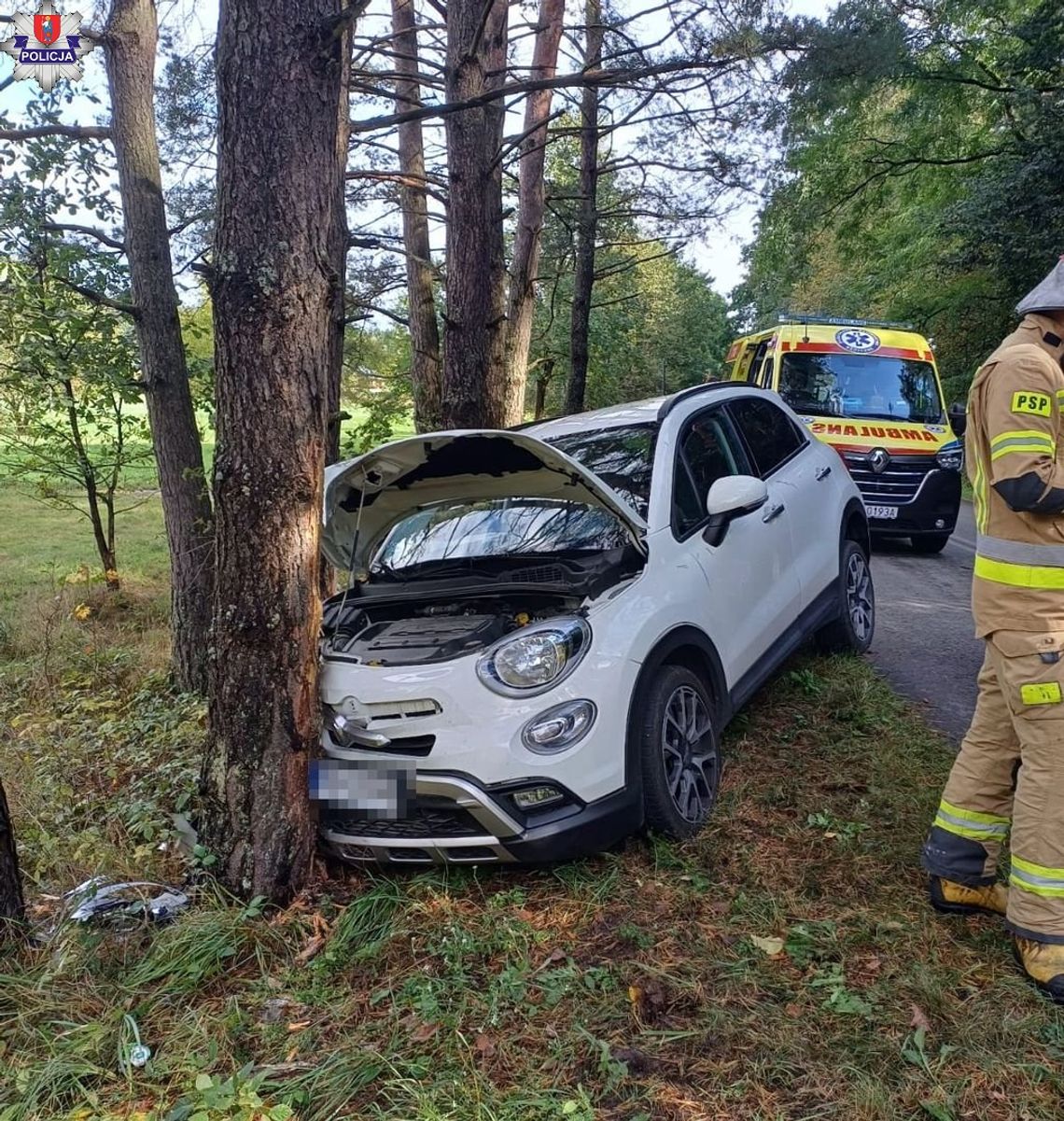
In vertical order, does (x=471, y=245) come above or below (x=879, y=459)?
above

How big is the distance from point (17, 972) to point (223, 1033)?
2.66 ft

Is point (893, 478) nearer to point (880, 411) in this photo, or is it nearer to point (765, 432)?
point (880, 411)

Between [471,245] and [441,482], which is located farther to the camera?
[471,245]

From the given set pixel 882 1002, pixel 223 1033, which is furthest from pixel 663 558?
pixel 223 1033

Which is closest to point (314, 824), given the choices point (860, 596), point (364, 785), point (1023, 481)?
point (364, 785)

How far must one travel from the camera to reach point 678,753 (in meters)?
3.33

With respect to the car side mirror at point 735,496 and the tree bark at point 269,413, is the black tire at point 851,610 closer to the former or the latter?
the car side mirror at point 735,496

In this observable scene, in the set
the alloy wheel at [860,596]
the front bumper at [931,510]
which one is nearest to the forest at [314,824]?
the alloy wheel at [860,596]

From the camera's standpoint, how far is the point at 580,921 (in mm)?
2910

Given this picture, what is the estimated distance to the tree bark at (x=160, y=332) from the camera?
20.8 ft

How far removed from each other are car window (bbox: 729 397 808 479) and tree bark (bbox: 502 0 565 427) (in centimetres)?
378

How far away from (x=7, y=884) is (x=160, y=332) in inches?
188

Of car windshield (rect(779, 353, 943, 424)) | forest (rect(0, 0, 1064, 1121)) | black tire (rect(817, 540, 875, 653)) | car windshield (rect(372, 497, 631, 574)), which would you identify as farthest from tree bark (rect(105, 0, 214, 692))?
car windshield (rect(779, 353, 943, 424))

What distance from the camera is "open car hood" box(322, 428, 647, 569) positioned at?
3516 mm
